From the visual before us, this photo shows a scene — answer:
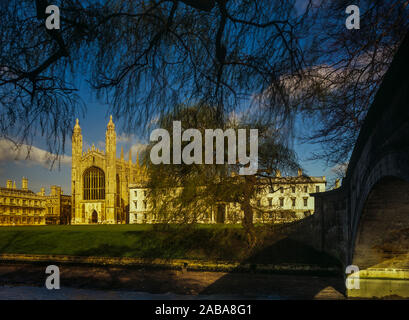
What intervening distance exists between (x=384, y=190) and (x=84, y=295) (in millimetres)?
11135

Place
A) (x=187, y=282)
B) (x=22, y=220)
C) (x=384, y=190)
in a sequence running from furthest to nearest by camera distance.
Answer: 1. (x=22, y=220)
2. (x=187, y=282)
3. (x=384, y=190)

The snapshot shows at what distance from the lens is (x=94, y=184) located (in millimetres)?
74000

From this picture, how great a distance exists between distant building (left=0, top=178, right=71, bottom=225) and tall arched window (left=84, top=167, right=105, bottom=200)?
6.87 m

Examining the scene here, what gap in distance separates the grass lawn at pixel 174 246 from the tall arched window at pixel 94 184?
4531 cm

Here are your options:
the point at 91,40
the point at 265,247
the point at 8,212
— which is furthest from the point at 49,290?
the point at 8,212

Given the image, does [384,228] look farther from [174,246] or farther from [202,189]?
[174,246]

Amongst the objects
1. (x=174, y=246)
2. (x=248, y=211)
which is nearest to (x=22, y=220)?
(x=174, y=246)

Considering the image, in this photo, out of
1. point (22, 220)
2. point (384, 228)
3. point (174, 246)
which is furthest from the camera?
point (22, 220)

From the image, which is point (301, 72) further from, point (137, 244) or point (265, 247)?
point (137, 244)

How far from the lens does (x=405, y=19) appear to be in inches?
139

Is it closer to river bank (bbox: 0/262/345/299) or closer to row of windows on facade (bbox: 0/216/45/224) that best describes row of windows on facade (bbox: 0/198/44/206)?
row of windows on facade (bbox: 0/216/45/224)

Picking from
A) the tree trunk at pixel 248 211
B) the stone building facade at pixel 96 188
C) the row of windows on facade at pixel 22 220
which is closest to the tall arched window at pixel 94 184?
the stone building facade at pixel 96 188

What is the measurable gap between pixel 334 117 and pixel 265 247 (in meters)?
17.5

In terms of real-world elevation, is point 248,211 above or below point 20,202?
above
